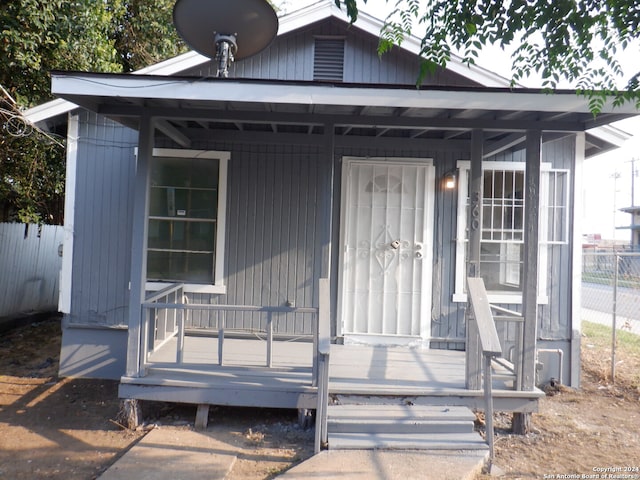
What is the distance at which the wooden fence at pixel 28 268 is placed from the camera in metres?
8.91

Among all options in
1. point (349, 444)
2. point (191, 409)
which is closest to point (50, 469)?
point (191, 409)

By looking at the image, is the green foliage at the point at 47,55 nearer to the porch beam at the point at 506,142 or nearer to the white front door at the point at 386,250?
the white front door at the point at 386,250

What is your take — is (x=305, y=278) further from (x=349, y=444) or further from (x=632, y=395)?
(x=632, y=395)

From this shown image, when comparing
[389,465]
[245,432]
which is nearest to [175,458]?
[245,432]

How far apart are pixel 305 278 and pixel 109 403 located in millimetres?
2545

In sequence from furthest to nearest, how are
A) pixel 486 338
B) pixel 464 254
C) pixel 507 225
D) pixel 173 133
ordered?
Answer: pixel 507 225, pixel 464 254, pixel 173 133, pixel 486 338

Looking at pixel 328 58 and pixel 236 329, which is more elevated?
pixel 328 58

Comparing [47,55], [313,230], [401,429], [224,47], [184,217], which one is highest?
[47,55]

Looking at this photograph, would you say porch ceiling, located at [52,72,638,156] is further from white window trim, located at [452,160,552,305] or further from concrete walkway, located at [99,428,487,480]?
concrete walkway, located at [99,428,487,480]

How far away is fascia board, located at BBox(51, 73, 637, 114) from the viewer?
402cm

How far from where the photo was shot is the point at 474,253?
4.59 m

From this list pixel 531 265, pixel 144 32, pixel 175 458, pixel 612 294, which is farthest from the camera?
pixel 144 32

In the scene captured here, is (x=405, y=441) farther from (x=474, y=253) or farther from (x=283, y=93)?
(x=283, y=93)

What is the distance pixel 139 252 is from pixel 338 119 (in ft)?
7.09
